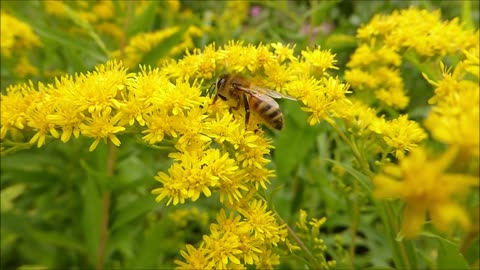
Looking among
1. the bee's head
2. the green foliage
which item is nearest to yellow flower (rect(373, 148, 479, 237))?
the bee's head

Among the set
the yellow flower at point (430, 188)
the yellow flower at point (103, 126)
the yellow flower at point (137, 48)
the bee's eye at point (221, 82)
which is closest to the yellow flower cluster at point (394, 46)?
the bee's eye at point (221, 82)

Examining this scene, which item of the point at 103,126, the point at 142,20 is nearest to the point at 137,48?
the point at 142,20

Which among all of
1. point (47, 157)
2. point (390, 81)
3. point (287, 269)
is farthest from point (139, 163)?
point (390, 81)

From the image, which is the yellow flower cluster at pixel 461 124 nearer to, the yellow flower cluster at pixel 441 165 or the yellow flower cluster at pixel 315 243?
the yellow flower cluster at pixel 441 165

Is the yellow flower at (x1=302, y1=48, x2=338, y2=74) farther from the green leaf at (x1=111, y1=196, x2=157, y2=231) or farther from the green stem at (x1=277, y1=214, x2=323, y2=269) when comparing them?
the green leaf at (x1=111, y1=196, x2=157, y2=231)

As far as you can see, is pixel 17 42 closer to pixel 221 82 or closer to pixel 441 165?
pixel 221 82
